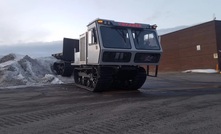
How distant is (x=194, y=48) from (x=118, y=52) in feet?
91.7

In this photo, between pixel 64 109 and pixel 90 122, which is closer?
pixel 90 122

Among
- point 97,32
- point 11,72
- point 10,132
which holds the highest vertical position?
point 97,32

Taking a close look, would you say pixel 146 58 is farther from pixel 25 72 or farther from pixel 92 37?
pixel 25 72

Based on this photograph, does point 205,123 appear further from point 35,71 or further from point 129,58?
point 35,71

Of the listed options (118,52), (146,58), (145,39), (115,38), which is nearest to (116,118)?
(118,52)

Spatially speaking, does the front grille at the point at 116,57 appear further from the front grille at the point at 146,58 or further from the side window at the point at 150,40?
the side window at the point at 150,40

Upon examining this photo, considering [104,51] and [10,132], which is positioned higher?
[104,51]

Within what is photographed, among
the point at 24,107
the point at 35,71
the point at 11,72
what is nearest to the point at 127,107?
the point at 24,107

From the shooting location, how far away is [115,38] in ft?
39.0

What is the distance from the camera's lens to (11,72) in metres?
20.8

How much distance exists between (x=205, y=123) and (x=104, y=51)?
615cm

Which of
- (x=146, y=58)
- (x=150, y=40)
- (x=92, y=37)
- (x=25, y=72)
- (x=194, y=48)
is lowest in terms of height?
(x=25, y=72)

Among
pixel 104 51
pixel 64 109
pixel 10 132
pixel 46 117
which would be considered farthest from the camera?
pixel 104 51

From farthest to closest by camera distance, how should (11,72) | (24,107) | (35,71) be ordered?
1. (35,71)
2. (11,72)
3. (24,107)
